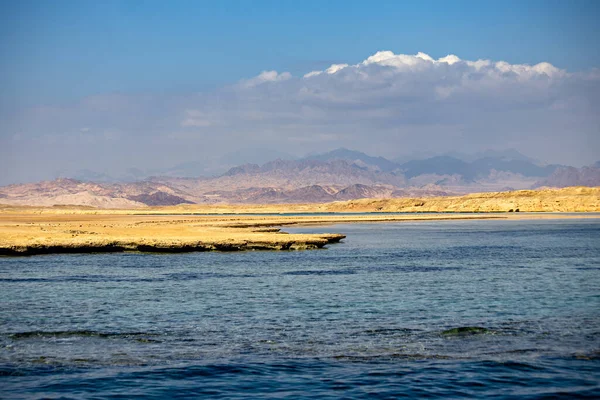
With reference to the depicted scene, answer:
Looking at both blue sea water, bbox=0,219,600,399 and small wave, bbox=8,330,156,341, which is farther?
small wave, bbox=8,330,156,341

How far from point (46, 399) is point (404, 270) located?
93.9 feet

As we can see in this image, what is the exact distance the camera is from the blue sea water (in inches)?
608

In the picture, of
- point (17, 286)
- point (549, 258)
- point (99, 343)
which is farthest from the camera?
point (549, 258)

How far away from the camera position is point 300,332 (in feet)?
69.5

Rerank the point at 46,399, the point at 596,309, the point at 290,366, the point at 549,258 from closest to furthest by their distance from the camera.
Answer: the point at 46,399 < the point at 290,366 < the point at 596,309 < the point at 549,258

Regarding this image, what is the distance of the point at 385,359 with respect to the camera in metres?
17.7

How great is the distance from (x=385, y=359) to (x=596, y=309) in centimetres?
1161

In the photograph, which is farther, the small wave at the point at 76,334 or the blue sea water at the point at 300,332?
the small wave at the point at 76,334

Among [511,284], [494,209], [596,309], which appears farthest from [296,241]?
[494,209]

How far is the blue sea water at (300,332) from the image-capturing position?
1545cm

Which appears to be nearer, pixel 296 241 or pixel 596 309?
pixel 596 309

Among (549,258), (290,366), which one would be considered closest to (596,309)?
(290,366)

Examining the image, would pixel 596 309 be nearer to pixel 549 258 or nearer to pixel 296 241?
pixel 549 258

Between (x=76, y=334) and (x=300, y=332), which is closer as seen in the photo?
(x=76, y=334)
